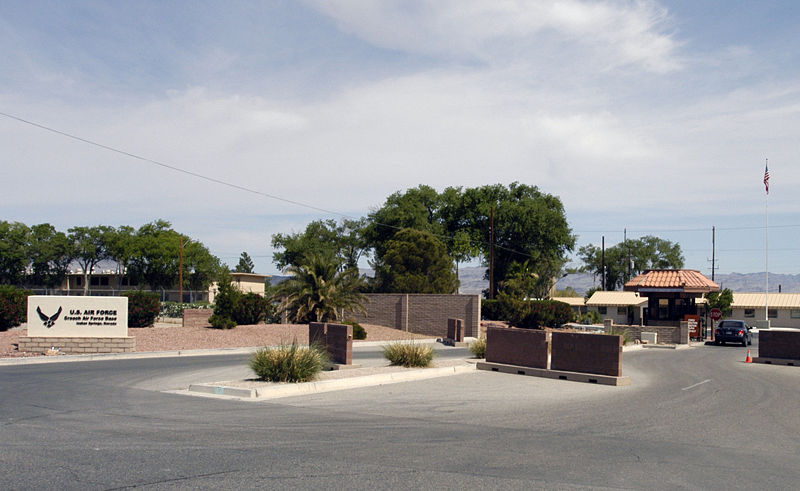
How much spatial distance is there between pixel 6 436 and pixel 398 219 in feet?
206

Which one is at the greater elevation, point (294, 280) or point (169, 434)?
point (294, 280)

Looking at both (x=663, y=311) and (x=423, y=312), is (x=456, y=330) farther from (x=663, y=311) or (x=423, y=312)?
(x=663, y=311)

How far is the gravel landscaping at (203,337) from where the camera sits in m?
24.4

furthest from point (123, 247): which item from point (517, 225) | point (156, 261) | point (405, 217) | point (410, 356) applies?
point (410, 356)

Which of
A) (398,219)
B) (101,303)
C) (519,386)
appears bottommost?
(519,386)

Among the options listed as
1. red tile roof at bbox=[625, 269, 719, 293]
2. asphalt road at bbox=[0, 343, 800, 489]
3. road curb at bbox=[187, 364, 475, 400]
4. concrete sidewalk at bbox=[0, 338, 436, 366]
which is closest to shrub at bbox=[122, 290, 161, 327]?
concrete sidewalk at bbox=[0, 338, 436, 366]

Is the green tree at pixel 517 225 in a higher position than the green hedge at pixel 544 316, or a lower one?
higher

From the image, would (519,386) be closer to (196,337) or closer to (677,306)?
(196,337)

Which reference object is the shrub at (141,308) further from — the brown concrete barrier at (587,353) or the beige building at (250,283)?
the beige building at (250,283)

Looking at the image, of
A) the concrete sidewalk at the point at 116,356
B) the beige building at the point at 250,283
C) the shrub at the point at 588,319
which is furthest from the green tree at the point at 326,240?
the concrete sidewalk at the point at 116,356

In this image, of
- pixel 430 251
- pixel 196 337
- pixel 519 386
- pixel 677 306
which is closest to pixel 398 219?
pixel 430 251

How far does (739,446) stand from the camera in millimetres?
10031

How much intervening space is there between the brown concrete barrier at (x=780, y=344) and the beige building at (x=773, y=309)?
57035 millimetres

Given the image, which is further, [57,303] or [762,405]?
[57,303]
